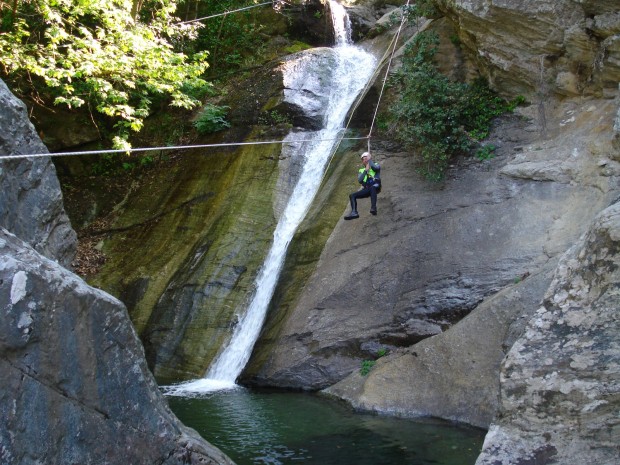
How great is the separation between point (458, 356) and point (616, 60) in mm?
6312

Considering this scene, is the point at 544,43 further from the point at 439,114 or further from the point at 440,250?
the point at 440,250

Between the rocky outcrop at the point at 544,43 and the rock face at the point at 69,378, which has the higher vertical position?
the rocky outcrop at the point at 544,43

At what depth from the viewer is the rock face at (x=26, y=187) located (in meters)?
6.60

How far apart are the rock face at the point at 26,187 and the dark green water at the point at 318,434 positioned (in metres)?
3.48

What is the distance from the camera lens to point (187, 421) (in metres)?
8.72

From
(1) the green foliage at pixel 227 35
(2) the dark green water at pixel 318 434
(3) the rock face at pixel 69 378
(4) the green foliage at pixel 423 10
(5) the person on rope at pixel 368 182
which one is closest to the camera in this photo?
(3) the rock face at pixel 69 378

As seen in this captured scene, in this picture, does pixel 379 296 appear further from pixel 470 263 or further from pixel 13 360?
pixel 13 360

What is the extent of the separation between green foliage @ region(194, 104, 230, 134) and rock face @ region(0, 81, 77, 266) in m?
8.39

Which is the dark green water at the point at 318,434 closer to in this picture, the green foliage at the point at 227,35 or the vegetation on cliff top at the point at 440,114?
the vegetation on cliff top at the point at 440,114

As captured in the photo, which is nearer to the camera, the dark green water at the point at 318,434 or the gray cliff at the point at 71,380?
the gray cliff at the point at 71,380

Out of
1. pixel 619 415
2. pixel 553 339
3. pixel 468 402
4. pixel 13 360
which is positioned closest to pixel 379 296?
pixel 468 402

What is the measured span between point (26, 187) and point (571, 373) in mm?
6535

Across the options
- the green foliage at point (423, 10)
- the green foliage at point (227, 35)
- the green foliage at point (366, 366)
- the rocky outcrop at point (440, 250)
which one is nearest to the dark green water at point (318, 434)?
the green foliage at point (366, 366)

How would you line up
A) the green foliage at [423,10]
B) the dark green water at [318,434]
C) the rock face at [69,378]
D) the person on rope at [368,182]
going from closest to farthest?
1. the rock face at [69,378]
2. the dark green water at [318,434]
3. the person on rope at [368,182]
4. the green foliage at [423,10]
